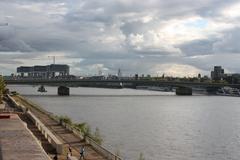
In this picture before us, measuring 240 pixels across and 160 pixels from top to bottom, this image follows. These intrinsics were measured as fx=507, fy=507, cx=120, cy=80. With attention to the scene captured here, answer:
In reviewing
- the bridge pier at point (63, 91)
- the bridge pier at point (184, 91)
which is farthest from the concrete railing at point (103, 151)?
the bridge pier at point (184, 91)

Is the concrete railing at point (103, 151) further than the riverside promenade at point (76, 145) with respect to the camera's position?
No

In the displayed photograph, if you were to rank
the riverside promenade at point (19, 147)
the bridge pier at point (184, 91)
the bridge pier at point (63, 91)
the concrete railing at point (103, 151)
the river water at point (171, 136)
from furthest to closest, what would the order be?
1. the bridge pier at point (184, 91)
2. the bridge pier at point (63, 91)
3. the river water at point (171, 136)
4. the concrete railing at point (103, 151)
5. the riverside promenade at point (19, 147)

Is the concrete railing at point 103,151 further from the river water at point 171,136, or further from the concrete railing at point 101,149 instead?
the river water at point 171,136

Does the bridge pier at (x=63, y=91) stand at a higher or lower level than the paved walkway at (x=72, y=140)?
higher

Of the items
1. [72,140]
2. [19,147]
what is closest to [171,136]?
[72,140]

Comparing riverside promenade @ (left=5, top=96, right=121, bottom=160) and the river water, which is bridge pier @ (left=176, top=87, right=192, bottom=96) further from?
riverside promenade @ (left=5, top=96, right=121, bottom=160)

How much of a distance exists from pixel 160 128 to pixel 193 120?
1561 cm

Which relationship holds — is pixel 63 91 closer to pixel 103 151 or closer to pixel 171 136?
pixel 171 136

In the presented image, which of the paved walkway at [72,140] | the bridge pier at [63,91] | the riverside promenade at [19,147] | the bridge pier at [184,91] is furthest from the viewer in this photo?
the bridge pier at [184,91]

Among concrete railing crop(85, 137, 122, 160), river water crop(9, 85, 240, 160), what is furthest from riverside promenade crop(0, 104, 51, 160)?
river water crop(9, 85, 240, 160)

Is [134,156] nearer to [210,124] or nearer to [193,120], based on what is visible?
[210,124]

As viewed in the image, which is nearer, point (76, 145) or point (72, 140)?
point (76, 145)

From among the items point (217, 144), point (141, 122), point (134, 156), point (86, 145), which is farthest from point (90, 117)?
point (86, 145)

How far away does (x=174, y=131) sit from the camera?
219 feet
